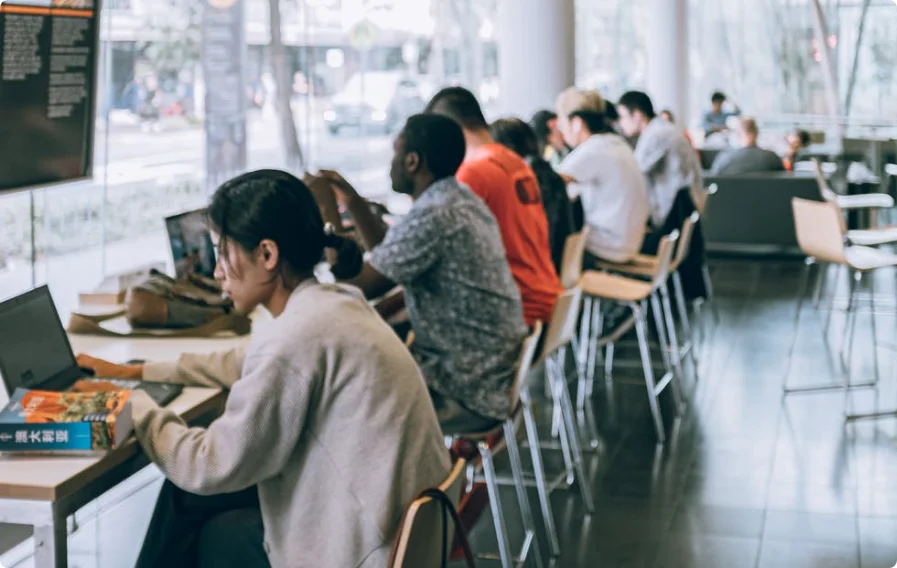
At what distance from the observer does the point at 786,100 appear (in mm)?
16812

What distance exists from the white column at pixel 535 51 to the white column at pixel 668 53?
6864 millimetres

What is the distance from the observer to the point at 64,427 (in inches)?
86.6

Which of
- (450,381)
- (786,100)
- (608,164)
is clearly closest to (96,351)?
(450,381)

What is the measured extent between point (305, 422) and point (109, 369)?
76 centimetres

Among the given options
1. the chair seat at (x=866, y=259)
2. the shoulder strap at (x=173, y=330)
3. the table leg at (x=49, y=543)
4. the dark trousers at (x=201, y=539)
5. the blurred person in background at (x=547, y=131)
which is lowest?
the dark trousers at (x=201, y=539)

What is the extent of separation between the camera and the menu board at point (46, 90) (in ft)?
10.8

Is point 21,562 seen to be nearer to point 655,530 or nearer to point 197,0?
point 655,530

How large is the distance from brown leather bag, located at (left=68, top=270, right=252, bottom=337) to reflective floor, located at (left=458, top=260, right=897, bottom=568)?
1.13 meters

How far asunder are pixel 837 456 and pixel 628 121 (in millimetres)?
3587

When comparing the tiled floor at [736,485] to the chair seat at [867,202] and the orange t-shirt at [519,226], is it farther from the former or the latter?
the chair seat at [867,202]

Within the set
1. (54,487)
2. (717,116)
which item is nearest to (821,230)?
(54,487)

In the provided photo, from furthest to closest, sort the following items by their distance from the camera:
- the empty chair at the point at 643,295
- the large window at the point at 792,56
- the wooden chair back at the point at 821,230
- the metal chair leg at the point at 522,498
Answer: the large window at the point at 792,56 < the wooden chair back at the point at 821,230 < the empty chair at the point at 643,295 < the metal chair leg at the point at 522,498

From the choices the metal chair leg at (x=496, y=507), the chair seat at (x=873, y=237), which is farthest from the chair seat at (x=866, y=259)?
the metal chair leg at (x=496, y=507)

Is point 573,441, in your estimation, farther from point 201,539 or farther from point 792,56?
point 792,56
